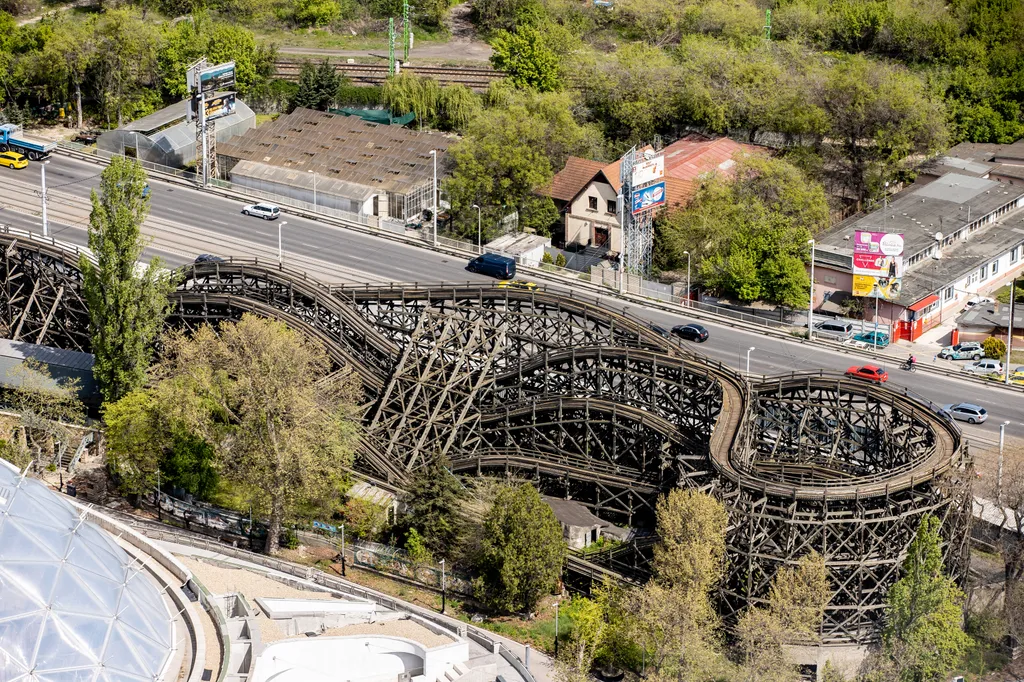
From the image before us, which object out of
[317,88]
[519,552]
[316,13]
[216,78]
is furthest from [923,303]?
[316,13]

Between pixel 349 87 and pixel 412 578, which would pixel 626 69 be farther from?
pixel 412 578

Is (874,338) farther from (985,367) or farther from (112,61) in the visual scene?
(112,61)

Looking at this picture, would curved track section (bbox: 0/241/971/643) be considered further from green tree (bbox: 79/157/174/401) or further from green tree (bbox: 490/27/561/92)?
green tree (bbox: 490/27/561/92)

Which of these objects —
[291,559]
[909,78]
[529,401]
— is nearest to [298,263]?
[529,401]

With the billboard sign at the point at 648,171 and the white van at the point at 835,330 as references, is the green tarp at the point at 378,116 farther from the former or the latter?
the white van at the point at 835,330

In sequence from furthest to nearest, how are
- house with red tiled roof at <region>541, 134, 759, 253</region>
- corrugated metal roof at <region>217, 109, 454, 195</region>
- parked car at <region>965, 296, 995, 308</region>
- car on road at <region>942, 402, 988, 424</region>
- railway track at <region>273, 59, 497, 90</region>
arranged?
1. railway track at <region>273, 59, 497, 90</region>
2. corrugated metal roof at <region>217, 109, 454, 195</region>
3. house with red tiled roof at <region>541, 134, 759, 253</region>
4. parked car at <region>965, 296, 995, 308</region>
5. car on road at <region>942, 402, 988, 424</region>

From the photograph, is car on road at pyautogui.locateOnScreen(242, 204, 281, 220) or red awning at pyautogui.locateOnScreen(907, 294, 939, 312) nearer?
red awning at pyautogui.locateOnScreen(907, 294, 939, 312)

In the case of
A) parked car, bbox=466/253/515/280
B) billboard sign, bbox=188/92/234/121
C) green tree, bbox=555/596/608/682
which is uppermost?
billboard sign, bbox=188/92/234/121

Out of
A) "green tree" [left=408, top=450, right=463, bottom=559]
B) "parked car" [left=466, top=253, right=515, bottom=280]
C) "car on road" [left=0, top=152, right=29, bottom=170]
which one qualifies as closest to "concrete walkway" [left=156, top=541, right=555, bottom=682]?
"green tree" [left=408, top=450, right=463, bottom=559]
